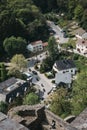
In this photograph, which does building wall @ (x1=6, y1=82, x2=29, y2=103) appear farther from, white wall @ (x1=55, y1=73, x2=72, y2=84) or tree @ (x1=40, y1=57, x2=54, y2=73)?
tree @ (x1=40, y1=57, x2=54, y2=73)

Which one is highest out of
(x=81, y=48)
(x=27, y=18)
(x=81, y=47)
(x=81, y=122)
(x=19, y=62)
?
(x=81, y=122)

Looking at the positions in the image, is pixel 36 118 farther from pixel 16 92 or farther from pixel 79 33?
pixel 79 33

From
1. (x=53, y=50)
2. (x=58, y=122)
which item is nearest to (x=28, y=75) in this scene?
(x=53, y=50)

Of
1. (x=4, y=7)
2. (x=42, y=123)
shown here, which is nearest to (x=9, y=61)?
(x=4, y=7)

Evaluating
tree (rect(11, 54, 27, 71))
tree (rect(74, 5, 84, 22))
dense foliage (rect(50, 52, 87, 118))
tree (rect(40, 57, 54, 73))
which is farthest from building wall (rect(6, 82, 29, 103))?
tree (rect(74, 5, 84, 22))

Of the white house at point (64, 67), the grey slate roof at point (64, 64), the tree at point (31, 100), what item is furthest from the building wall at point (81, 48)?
the tree at point (31, 100)

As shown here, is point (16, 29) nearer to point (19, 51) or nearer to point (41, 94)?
point (19, 51)
